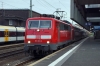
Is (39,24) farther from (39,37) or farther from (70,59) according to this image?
(70,59)

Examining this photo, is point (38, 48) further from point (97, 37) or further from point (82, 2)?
point (97, 37)

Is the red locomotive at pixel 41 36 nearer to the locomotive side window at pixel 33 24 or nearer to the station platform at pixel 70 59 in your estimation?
the locomotive side window at pixel 33 24

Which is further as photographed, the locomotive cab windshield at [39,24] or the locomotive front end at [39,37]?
the locomotive cab windshield at [39,24]

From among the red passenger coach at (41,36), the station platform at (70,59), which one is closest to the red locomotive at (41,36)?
the red passenger coach at (41,36)

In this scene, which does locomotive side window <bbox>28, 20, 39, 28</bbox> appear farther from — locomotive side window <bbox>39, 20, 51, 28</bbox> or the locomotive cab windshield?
locomotive side window <bbox>39, 20, 51, 28</bbox>

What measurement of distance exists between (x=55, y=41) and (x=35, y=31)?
1.64 metres

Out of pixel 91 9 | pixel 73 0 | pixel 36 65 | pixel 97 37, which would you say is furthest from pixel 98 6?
pixel 36 65

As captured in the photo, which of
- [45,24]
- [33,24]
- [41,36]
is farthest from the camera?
[33,24]

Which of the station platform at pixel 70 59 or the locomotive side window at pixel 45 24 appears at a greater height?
the locomotive side window at pixel 45 24

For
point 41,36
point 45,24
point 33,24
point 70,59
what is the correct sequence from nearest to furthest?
point 70,59
point 41,36
point 45,24
point 33,24

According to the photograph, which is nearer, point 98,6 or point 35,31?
point 35,31

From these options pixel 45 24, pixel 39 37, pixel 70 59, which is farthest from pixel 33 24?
pixel 70 59

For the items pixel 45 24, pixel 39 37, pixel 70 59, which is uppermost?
pixel 45 24

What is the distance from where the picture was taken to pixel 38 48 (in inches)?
677
